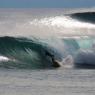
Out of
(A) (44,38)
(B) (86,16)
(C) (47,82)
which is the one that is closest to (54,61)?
(A) (44,38)

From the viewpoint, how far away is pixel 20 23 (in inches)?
2613

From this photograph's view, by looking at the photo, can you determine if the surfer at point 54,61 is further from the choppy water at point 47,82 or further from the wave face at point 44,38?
the choppy water at point 47,82

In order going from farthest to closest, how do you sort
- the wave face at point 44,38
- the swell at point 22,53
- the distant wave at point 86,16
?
the distant wave at point 86,16 → the wave face at point 44,38 → the swell at point 22,53

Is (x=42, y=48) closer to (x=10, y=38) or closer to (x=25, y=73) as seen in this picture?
(x=10, y=38)

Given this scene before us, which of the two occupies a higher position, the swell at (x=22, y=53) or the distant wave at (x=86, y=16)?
the distant wave at (x=86, y=16)

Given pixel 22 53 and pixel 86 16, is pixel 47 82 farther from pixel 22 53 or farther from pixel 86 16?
pixel 86 16

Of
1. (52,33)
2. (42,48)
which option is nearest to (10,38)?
(42,48)

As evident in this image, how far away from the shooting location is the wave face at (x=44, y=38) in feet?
172

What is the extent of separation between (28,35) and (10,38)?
4737 millimetres

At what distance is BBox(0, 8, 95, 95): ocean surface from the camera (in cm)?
3859

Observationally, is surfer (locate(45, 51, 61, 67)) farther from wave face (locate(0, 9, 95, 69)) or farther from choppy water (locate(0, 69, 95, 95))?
choppy water (locate(0, 69, 95, 95))

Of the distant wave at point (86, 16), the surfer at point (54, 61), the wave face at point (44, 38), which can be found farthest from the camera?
the distant wave at point (86, 16)

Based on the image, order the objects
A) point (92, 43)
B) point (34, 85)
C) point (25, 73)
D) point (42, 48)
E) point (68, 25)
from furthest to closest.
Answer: point (68, 25), point (92, 43), point (42, 48), point (25, 73), point (34, 85)

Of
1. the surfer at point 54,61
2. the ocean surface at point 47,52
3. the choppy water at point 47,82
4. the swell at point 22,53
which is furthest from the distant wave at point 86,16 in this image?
the choppy water at point 47,82
